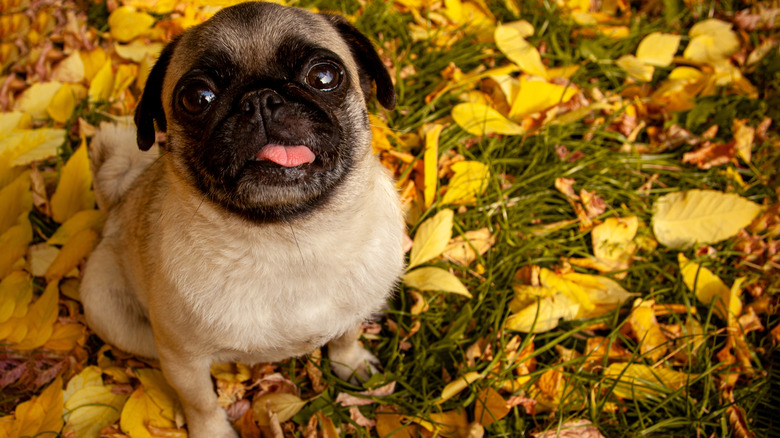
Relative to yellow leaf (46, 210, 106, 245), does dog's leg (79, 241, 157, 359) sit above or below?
below

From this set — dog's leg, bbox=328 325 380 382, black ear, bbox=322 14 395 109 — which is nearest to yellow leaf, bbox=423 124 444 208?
black ear, bbox=322 14 395 109

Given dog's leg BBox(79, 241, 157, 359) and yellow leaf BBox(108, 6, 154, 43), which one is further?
yellow leaf BBox(108, 6, 154, 43)

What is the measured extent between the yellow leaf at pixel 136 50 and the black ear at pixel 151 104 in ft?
5.41

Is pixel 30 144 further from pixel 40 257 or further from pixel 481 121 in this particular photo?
pixel 481 121

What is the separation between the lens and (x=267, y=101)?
175 cm

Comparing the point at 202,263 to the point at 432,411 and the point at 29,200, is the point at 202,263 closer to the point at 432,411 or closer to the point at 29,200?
the point at 432,411

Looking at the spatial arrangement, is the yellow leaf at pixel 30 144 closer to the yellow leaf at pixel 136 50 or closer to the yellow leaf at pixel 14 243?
the yellow leaf at pixel 14 243

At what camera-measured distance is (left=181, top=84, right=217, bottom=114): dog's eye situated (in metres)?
1.88

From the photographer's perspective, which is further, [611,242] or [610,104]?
[610,104]

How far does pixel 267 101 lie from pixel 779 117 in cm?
377

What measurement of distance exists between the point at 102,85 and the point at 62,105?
0.28 metres

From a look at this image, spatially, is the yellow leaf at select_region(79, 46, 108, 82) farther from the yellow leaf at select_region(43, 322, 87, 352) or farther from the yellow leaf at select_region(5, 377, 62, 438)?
the yellow leaf at select_region(5, 377, 62, 438)

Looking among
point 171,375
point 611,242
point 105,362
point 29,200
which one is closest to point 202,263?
point 171,375

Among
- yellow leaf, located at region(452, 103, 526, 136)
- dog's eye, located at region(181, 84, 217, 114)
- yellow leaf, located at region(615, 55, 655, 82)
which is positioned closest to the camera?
dog's eye, located at region(181, 84, 217, 114)
